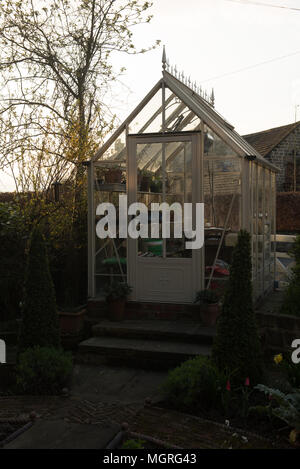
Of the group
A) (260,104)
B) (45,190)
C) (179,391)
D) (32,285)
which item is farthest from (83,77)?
(179,391)

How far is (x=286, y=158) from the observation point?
23672mm

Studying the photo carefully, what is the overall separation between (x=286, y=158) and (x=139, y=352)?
19.4 meters

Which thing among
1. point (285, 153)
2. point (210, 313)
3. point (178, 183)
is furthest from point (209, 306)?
point (285, 153)

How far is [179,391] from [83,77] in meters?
8.70

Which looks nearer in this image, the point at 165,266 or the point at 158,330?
the point at 158,330

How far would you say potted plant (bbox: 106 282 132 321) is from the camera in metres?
7.54

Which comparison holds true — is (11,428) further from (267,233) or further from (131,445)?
(267,233)

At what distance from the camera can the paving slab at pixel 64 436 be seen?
3.97 m

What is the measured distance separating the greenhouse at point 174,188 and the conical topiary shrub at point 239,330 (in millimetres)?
2197

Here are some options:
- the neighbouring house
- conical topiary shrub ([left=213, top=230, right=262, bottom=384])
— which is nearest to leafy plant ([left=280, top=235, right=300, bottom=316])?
conical topiary shrub ([left=213, top=230, right=262, bottom=384])

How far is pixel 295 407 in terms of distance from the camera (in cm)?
433

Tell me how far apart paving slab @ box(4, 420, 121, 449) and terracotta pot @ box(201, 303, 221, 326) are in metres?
2.99
